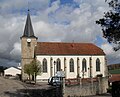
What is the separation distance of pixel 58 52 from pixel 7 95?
178 ft

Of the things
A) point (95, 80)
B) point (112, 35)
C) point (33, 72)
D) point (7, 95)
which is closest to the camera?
point (112, 35)

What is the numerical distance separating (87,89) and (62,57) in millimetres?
43892

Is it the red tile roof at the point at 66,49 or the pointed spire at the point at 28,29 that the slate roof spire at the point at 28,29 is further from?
the red tile roof at the point at 66,49

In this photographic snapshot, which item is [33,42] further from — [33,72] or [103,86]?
[103,86]

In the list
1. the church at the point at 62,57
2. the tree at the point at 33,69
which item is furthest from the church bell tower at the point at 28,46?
the tree at the point at 33,69

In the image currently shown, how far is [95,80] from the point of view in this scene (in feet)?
158

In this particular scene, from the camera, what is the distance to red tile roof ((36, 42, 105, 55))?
288ft

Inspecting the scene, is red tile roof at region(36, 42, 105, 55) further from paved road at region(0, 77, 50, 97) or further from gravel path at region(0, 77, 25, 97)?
gravel path at region(0, 77, 25, 97)

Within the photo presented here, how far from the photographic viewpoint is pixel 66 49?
3563 inches

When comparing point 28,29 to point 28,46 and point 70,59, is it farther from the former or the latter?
point 70,59

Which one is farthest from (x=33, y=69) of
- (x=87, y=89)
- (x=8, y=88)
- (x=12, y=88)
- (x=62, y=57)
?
(x=8, y=88)

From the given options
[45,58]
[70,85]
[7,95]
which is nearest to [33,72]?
[45,58]

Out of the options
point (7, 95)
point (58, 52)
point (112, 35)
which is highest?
point (58, 52)

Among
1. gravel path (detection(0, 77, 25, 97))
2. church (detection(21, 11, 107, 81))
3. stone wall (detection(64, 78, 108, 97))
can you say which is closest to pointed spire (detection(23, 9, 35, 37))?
church (detection(21, 11, 107, 81))
